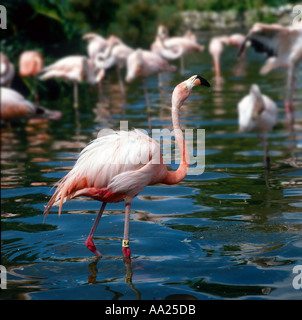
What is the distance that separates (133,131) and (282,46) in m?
6.87

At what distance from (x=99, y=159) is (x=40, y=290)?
0.91 meters

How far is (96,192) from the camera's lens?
161 inches

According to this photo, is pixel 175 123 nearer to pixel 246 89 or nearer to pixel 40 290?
pixel 40 290

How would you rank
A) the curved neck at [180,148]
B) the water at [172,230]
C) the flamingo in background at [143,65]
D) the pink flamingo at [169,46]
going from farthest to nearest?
the pink flamingo at [169,46] → the flamingo in background at [143,65] → the curved neck at [180,148] → the water at [172,230]

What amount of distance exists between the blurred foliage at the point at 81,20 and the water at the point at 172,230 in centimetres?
171

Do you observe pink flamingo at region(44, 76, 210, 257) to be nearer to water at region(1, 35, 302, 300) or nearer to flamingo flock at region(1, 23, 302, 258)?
flamingo flock at region(1, 23, 302, 258)

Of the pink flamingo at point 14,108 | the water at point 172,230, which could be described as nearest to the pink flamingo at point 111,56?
the pink flamingo at point 14,108

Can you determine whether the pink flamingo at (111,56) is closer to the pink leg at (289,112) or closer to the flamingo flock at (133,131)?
the flamingo flock at (133,131)

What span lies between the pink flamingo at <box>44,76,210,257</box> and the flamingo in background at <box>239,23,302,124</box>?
576 centimetres

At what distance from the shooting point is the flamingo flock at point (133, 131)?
4.02 meters

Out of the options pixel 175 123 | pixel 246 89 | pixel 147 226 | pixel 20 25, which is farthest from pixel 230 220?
pixel 20 25

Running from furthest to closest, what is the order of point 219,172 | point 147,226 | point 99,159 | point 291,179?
point 219,172 → point 291,179 → point 147,226 → point 99,159

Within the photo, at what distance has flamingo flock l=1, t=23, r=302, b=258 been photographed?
4023 millimetres

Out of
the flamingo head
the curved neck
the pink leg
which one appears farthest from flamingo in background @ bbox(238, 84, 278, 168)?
the flamingo head
